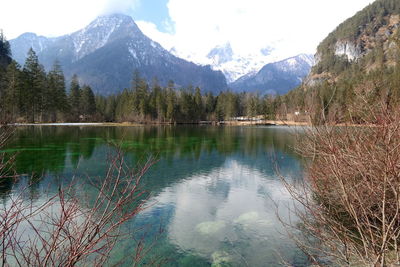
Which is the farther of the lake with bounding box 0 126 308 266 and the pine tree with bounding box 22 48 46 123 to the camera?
the pine tree with bounding box 22 48 46 123

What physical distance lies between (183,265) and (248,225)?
15.9 ft

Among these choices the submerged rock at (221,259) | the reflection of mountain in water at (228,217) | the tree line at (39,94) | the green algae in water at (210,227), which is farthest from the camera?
the tree line at (39,94)

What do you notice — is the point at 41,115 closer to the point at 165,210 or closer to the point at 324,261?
the point at 165,210

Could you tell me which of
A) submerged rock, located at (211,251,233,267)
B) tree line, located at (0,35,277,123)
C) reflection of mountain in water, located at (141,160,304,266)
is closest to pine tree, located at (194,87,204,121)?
tree line, located at (0,35,277,123)

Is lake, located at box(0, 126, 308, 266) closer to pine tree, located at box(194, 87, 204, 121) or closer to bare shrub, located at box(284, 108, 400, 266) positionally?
bare shrub, located at box(284, 108, 400, 266)

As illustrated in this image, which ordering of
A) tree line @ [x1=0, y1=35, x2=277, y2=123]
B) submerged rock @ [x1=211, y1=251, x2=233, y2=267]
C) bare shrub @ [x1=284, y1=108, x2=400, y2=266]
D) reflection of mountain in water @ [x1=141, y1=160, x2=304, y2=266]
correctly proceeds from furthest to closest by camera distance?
1. tree line @ [x1=0, y1=35, x2=277, y2=123]
2. reflection of mountain in water @ [x1=141, y1=160, x2=304, y2=266]
3. submerged rock @ [x1=211, y1=251, x2=233, y2=267]
4. bare shrub @ [x1=284, y1=108, x2=400, y2=266]

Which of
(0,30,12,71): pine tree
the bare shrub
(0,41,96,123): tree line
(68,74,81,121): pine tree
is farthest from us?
(68,74,81,121): pine tree

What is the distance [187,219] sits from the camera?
1435cm

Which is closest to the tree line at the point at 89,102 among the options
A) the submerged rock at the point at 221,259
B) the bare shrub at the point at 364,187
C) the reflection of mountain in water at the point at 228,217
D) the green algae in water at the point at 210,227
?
the reflection of mountain in water at the point at 228,217

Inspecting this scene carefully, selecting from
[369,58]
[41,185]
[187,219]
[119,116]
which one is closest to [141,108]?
[119,116]

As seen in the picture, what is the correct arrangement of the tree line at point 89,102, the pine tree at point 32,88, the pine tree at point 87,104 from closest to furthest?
the pine tree at point 32,88
the tree line at point 89,102
the pine tree at point 87,104

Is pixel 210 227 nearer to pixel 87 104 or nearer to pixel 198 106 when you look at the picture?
pixel 198 106

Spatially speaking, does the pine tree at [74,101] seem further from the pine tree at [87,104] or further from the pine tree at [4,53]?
the pine tree at [4,53]

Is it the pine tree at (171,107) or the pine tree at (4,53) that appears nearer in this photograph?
the pine tree at (4,53)
